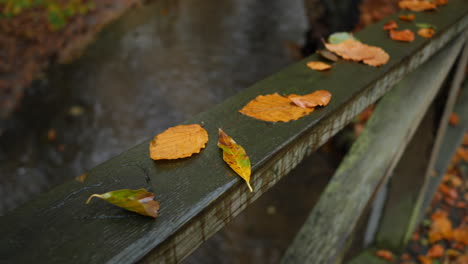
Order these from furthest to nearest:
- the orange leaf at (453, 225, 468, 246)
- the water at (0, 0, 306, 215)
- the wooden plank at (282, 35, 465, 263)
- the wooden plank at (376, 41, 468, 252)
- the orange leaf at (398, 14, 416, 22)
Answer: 1. the water at (0, 0, 306, 215)
2. the orange leaf at (453, 225, 468, 246)
3. the wooden plank at (376, 41, 468, 252)
4. the orange leaf at (398, 14, 416, 22)
5. the wooden plank at (282, 35, 465, 263)

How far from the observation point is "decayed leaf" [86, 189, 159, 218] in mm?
549

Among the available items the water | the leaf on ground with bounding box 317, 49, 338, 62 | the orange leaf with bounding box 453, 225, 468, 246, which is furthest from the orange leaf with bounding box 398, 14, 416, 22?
the water

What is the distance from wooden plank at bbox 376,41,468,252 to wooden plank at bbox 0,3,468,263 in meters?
1.06

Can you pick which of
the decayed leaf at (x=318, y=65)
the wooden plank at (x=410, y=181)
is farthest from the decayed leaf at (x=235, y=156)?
the wooden plank at (x=410, y=181)

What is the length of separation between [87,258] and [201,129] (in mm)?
353

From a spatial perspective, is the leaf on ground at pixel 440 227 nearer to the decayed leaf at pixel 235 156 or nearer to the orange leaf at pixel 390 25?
the orange leaf at pixel 390 25

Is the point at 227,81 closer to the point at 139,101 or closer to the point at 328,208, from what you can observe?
the point at 139,101

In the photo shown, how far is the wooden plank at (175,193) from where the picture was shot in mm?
518

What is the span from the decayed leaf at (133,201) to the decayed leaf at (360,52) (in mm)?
746

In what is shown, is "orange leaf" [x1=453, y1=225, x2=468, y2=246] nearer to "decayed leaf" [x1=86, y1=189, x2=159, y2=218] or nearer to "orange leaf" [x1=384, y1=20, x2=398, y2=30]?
"orange leaf" [x1=384, y1=20, x2=398, y2=30]

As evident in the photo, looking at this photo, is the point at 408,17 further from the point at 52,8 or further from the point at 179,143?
the point at 52,8

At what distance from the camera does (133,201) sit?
547mm

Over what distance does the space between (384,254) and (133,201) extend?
6.26ft

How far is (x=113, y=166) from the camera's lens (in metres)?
0.67
